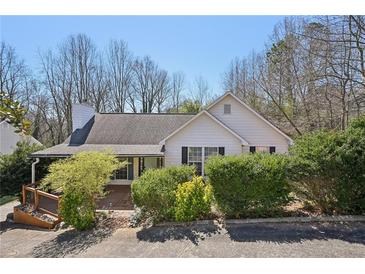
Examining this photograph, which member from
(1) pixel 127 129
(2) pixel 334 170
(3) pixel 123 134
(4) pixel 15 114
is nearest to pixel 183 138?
(3) pixel 123 134

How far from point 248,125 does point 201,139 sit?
311 centimetres

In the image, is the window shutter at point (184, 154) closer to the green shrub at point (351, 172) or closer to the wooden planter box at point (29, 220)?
the wooden planter box at point (29, 220)

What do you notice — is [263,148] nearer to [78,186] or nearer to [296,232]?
[296,232]

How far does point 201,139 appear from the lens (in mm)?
14172

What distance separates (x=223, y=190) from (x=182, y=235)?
5.70 feet

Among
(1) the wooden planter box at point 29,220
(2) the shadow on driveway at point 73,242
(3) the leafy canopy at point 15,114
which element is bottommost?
(1) the wooden planter box at point 29,220

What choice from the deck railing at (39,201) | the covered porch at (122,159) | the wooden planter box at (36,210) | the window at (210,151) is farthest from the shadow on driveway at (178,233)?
the window at (210,151)

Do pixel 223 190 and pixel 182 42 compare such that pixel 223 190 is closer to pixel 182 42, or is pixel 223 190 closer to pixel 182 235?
pixel 182 235

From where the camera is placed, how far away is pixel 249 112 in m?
15.2

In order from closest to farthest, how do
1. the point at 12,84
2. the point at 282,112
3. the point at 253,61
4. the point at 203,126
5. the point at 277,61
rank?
the point at 203,126 < the point at 277,61 < the point at 282,112 < the point at 12,84 < the point at 253,61

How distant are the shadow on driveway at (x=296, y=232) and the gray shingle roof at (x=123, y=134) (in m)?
→ 7.76

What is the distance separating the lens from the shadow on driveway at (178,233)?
662 cm

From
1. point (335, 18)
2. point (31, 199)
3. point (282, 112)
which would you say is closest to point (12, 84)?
point (31, 199)

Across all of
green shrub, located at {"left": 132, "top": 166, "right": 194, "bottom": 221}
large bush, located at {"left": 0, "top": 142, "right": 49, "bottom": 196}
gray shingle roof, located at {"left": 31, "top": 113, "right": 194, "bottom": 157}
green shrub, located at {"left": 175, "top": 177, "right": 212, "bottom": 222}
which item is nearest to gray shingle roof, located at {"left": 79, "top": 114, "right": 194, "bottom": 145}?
gray shingle roof, located at {"left": 31, "top": 113, "right": 194, "bottom": 157}
